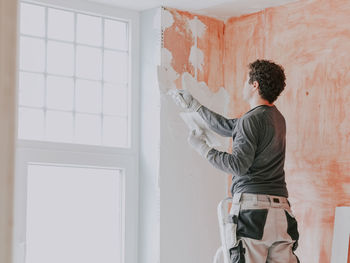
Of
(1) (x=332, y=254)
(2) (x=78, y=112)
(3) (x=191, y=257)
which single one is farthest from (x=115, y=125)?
(1) (x=332, y=254)

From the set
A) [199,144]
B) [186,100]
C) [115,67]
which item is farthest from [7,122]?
[115,67]

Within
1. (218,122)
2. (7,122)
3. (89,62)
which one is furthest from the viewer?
(89,62)

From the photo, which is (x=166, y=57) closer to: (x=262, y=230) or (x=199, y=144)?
(x=199, y=144)

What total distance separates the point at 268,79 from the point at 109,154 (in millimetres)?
1145

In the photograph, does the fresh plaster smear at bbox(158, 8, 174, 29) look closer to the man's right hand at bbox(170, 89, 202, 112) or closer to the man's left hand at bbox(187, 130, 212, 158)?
the man's right hand at bbox(170, 89, 202, 112)

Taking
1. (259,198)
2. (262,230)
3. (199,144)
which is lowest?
(262,230)

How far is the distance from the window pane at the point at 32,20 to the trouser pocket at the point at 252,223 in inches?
62.9

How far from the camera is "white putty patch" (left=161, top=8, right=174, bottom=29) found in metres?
3.49

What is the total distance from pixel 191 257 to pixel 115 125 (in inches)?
37.7

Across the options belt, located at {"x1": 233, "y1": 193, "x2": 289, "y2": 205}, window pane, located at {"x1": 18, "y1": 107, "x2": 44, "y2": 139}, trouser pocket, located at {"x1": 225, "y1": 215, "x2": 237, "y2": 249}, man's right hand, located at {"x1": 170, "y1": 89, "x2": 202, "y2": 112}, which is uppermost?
man's right hand, located at {"x1": 170, "y1": 89, "x2": 202, "y2": 112}

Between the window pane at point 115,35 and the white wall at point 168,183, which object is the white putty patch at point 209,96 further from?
the window pane at point 115,35

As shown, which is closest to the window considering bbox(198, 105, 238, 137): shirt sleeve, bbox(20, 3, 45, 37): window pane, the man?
bbox(20, 3, 45, 37): window pane

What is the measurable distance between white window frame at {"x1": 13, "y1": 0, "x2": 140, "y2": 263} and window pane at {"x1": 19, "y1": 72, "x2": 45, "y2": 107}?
234 millimetres

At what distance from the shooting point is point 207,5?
3508mm
